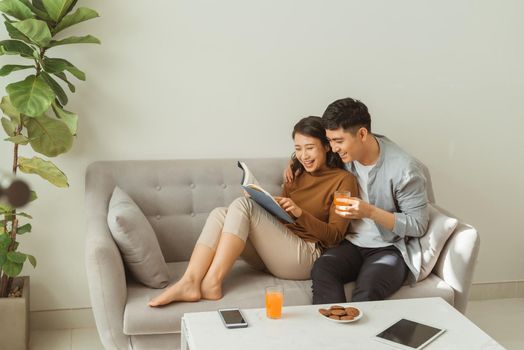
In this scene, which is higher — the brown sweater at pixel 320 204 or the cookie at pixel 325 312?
the brown sweater at pixel 320 204

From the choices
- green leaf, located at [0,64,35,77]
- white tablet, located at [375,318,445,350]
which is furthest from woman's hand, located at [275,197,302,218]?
green leaf, located at [0,64,35,77]

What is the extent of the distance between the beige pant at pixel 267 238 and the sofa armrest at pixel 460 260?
0.60m

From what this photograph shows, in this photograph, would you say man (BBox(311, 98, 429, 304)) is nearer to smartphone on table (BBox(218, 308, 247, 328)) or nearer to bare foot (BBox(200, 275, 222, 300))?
bare foot (BBox(200, 275, 222, 300))

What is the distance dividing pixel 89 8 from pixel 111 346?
152 cm

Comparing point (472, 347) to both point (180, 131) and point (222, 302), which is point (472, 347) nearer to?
point (222, 302)

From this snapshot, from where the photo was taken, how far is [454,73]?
3.62m

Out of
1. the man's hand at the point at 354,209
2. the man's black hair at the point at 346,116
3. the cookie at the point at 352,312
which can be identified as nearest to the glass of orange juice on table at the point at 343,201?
the man's hand at the point at 354,209

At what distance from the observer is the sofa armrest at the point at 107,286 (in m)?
2.50

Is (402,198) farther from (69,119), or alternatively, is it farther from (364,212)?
(69,119)

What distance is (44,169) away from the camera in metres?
2.81

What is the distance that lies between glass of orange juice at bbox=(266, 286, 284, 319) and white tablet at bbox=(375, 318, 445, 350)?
344 millimetres

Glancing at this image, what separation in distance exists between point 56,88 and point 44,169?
0.37 metres

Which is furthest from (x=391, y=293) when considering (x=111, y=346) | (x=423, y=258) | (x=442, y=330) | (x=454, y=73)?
(x=454, y=73)

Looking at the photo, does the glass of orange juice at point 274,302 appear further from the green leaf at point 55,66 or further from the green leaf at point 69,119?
the green leaf at point 55,66
